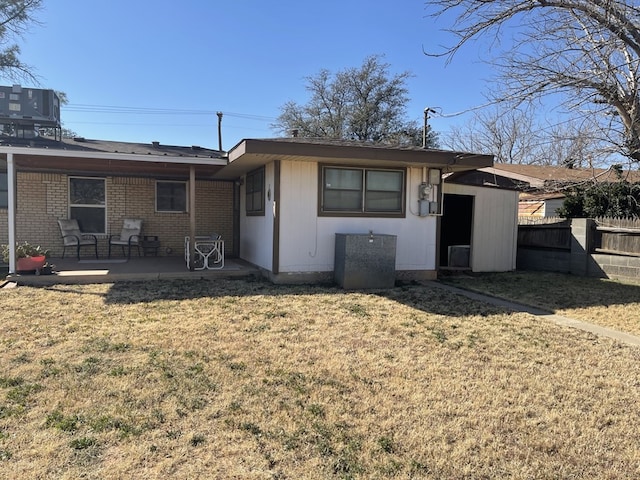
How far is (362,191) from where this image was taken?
7.98 m

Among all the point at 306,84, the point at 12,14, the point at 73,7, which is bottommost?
the point at 73,7

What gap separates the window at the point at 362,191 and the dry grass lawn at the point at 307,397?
2.88m

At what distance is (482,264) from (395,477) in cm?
847

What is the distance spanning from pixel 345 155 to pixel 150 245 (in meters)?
6.00

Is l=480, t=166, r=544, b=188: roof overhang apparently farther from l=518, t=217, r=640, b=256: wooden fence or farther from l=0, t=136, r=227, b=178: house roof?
l=0, t=136, r=227, b=178: house roof

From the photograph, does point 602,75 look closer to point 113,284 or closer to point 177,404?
point 177,404

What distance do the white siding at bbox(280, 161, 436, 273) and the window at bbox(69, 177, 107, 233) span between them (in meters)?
5.47

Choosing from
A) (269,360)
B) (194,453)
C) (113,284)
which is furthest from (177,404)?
(113,284)

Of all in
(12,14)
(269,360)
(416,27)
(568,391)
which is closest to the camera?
(568,391)

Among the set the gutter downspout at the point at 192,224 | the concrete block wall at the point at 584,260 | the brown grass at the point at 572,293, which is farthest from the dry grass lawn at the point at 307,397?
the concrete block wall at the point at 584,260

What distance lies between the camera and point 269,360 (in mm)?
3836

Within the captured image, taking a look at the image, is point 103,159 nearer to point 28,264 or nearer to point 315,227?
point 28,264

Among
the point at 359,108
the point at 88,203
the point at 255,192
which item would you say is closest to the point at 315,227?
the point at 255,192

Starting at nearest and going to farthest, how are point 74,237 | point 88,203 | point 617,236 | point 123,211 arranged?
point 617,236
point 74,237
point 88,203
point 123,211
